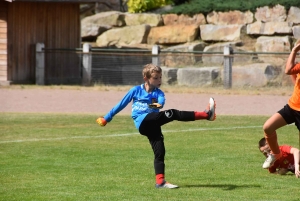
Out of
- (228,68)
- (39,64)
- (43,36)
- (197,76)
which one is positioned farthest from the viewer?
(43,36)

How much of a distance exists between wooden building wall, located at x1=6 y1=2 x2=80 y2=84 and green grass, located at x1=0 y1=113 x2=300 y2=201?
A: 11327 mm

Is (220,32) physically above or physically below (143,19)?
below

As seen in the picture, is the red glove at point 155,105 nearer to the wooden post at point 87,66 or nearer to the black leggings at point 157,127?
the black leggings at point 157,127

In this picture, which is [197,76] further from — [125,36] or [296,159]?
[296,159]

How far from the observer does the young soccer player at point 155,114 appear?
874 cm

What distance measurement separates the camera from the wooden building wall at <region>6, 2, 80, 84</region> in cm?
2781

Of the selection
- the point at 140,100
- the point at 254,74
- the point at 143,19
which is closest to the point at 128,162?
the point at 140,100

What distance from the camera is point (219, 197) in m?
8.18

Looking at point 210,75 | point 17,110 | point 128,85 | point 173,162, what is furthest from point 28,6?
point 173,162

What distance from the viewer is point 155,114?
8.88m

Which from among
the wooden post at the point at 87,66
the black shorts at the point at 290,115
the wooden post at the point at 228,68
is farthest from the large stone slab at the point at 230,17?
the black shorts at the point at 290,115

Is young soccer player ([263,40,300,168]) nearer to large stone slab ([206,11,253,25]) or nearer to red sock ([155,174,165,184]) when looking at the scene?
red sock ([155,174,165,184])

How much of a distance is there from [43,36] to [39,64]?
1.29 m

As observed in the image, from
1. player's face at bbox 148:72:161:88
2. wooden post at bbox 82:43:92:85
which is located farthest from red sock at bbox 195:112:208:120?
wooden post at bbox 82:43:92:85
